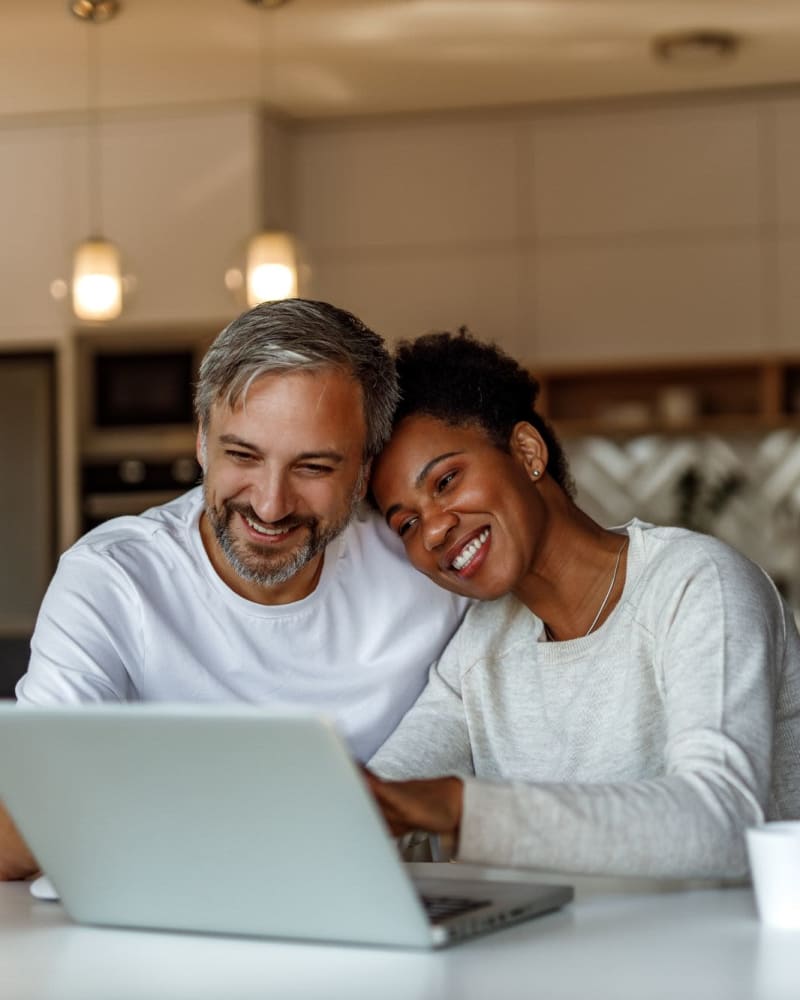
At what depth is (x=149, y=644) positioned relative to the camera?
77.0 inches

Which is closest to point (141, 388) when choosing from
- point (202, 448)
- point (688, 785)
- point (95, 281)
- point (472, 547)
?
point (95, 281)

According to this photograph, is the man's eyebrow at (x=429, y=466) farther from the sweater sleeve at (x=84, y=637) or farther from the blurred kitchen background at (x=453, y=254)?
the blurred kitchen background at (x=453, y=254)

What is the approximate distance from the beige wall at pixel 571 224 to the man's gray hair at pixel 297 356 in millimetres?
4043

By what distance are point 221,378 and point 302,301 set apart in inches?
5.6

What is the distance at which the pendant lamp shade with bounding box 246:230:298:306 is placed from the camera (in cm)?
455

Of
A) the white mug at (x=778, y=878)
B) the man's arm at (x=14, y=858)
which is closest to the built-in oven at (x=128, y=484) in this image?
the man's arm at (x=14, y=858)

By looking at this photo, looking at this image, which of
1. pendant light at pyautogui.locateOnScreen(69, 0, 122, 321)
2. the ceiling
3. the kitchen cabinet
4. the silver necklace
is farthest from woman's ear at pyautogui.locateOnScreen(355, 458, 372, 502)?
the kitchen cabinet

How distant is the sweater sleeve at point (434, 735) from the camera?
5.94ft

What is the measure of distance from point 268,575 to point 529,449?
1.18 feet

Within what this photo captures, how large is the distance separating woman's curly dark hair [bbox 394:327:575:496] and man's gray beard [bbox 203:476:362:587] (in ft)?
0.44

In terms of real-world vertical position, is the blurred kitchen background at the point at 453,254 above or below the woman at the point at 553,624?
above

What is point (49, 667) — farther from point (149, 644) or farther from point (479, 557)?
point (479, 557)

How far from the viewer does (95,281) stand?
4676 mm

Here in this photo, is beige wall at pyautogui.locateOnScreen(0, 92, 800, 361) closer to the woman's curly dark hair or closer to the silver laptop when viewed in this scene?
the woman's curly dark hair
